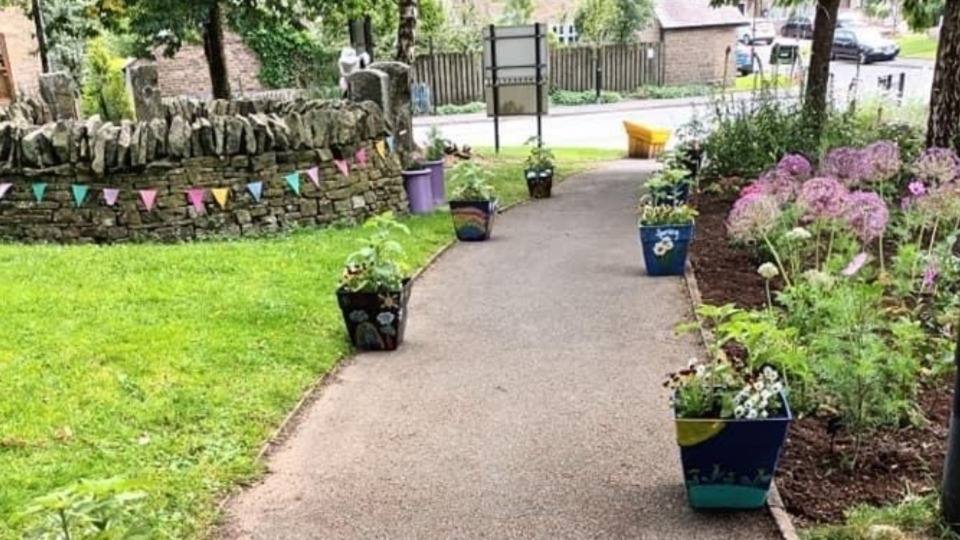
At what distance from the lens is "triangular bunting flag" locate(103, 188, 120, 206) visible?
24.6 feet

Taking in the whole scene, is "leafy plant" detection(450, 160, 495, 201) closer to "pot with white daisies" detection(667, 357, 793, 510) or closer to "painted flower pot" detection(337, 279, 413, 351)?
"painted flower pot" detection(337, 279, 413, 351)

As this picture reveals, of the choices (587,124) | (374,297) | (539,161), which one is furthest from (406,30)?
(587,124)

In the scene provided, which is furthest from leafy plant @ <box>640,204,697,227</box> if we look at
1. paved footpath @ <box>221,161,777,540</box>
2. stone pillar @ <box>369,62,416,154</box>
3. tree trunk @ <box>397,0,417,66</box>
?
tree trunk @ <box>397,0,417,66</box>

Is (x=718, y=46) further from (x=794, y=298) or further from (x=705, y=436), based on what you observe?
(x=705, y=436)

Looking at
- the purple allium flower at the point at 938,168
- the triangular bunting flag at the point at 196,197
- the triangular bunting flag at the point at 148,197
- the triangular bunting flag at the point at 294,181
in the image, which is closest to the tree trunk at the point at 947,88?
the purple allium flower at the point at 938,168

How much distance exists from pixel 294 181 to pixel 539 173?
129 inches

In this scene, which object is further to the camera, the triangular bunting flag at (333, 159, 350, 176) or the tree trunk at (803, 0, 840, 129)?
the tree trunk at (803, 0, 840, 129)

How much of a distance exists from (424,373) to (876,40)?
97.9ft

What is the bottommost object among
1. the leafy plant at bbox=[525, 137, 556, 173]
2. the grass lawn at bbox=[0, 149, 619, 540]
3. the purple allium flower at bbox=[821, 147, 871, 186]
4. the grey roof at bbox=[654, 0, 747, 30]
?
the grass lawn at bbox=[0, 149, 619, 540]

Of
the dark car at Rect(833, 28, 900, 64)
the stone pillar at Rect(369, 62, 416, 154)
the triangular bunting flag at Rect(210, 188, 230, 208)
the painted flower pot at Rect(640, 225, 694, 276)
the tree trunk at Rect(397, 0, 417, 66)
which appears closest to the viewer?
the painted flower pot at Rect(640, 225, 694, 276)

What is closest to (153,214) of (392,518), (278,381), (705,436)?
(278,381)

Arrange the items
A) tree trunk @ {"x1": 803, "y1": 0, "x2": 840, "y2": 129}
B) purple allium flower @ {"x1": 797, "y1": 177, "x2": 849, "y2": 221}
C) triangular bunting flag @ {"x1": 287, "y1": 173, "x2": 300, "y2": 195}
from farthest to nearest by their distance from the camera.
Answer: tree trunk @ {"x1": 803, "y1": 0, "x2": 840, "y2": 129} < triangular bunting flag @ {"x1": 287, "y1": 173, "x2": 300, "y2": 195} < purple allium flower @ {"x1": 797, "y1": 177, "x2": 849, "y2": 221}

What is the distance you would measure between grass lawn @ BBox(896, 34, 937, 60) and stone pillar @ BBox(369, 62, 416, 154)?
26.1 metres

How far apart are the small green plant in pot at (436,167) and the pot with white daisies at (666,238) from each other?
139 inches
